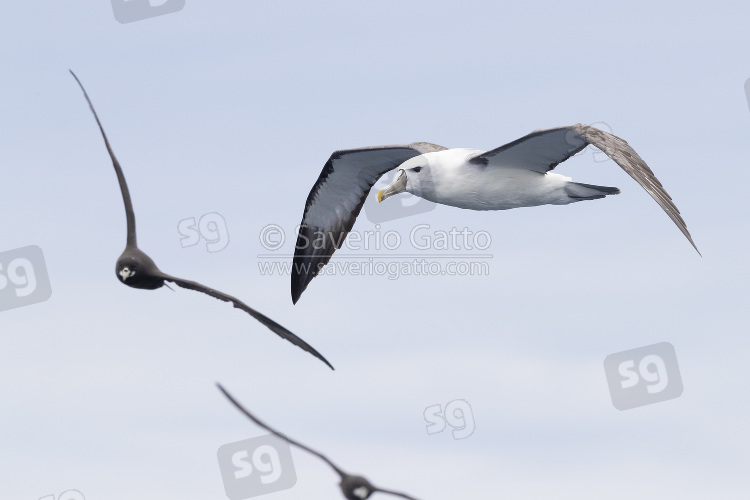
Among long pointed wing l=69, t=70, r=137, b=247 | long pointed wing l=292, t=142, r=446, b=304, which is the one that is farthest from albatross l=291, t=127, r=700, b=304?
long pointed wing l=69, t=70, r=137, b=247

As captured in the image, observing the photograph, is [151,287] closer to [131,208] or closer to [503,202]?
[131,208]

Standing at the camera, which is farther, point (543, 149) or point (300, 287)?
point (300, 287)

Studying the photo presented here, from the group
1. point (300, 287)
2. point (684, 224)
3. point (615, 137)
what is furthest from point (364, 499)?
point (300, 287)

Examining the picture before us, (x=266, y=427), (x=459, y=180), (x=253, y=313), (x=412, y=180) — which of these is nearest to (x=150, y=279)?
(x=253, y=313)

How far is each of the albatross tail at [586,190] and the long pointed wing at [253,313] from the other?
761 cm

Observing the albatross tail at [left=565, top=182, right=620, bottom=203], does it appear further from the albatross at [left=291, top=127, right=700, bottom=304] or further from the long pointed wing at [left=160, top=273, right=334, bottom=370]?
the long pointed wing at [left=160, top=273, right=334, bottom=370]

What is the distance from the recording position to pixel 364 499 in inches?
446

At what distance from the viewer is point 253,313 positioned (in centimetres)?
1212

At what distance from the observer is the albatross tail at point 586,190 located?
1805cm

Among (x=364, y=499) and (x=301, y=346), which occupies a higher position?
(x=301, y=346)

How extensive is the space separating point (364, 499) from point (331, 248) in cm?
1151

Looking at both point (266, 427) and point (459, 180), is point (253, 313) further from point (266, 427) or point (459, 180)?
point (459, 180)

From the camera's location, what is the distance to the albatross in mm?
16297

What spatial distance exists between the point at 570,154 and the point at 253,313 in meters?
7.81
